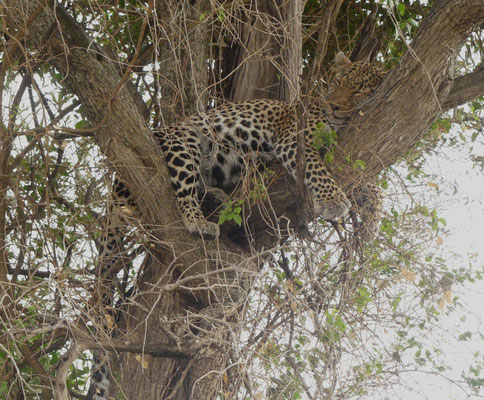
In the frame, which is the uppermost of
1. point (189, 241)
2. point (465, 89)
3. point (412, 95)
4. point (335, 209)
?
point (465, 89)

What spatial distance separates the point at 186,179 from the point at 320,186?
0.90 m

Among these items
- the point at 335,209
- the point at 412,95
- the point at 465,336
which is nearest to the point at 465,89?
the point at 412,95

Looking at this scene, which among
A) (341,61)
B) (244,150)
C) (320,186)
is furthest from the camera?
(341,61)

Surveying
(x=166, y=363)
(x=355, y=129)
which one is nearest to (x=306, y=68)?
(x=355, y=129)

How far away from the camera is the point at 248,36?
5.75 m

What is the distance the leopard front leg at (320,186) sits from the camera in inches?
181

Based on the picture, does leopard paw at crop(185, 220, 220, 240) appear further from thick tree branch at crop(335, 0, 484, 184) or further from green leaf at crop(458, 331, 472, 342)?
green leaf at crop(458, 331, 472, 342)

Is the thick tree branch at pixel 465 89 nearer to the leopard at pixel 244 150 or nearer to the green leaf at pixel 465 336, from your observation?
the leopard at pixel 244 150

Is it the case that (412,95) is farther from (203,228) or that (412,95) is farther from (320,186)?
(203,228)

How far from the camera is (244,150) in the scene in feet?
18.0

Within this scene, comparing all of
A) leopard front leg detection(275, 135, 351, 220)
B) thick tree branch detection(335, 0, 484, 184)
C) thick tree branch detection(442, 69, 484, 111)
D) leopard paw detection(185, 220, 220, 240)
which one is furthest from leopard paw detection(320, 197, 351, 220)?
thick tree branch detection(442, 69, 484, 111)

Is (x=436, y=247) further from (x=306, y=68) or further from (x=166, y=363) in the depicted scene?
(x=306, y=68)

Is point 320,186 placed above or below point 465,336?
above

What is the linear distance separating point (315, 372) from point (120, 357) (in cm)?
163
